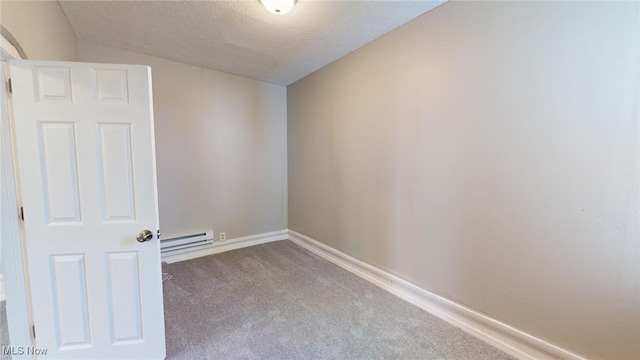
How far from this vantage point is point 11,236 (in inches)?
55.4

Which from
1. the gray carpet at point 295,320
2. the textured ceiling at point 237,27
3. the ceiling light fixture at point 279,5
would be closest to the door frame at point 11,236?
the gray carpet at point 295,320

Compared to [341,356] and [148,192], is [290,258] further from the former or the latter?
[148,192]

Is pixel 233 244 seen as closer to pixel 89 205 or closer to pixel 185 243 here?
pixel 185 243

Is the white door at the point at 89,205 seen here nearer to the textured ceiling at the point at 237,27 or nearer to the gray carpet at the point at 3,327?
the gray carpet at the point at 3,327

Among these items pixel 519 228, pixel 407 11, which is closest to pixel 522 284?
pixel 519 228

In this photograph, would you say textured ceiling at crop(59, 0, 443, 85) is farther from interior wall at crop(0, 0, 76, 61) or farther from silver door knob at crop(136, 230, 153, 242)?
silver door knob at crop(136, 230, 153, 242)

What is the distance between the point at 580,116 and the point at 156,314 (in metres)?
2.97

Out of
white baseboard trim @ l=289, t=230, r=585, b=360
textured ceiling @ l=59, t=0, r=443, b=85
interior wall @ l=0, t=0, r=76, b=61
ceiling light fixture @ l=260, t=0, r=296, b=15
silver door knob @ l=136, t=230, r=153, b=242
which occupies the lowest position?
white baseboard trim @ l=289, t=230, r=585, b=360

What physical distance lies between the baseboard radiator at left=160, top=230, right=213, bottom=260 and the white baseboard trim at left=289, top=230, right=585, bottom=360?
2.01 meters

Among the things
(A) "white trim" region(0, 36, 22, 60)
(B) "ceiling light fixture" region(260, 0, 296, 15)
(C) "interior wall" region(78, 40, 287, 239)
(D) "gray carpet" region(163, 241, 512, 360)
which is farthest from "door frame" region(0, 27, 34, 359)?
(C) "interior wall" region(78, 40, 287, 239)

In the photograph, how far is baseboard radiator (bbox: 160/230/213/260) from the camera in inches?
126

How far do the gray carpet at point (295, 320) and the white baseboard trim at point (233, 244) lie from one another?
0.23 meters

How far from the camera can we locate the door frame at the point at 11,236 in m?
1.36

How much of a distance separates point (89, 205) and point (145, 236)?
373mm
